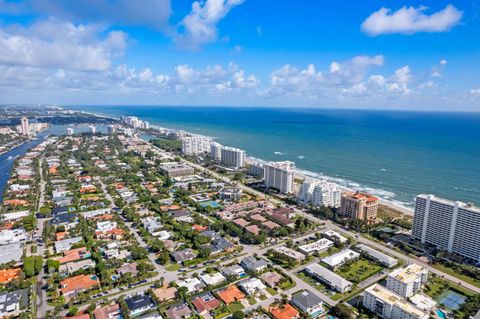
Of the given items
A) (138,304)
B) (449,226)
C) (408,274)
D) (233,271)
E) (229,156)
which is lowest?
(138,304)

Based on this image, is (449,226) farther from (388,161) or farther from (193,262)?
(388,161)

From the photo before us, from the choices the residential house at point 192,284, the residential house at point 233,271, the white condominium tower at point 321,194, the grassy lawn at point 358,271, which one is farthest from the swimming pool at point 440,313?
the white condominium tower at point 321,194

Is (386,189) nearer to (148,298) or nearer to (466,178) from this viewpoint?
(466,178)

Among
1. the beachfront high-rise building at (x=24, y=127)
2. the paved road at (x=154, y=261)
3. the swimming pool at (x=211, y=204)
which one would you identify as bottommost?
the paved road at (x=154, y=261)

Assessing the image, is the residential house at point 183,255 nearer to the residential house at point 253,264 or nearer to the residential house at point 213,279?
the residential house at point 213,279

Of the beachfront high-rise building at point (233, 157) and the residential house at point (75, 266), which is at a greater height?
the beachfront high-rise building at point (233, 157)

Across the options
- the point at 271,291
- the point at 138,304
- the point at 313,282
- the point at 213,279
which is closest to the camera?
the point at 138,304

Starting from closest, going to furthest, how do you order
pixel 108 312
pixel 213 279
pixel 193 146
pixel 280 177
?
pixel 108 312, pixel 213 279, pixel 280 177, pixel 193 146

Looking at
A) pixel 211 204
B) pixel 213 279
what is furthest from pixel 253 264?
pixel 211 204
